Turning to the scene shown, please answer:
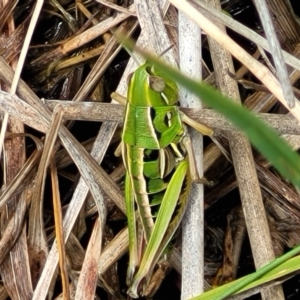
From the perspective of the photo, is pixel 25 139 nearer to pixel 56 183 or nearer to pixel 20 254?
pixel 56 183

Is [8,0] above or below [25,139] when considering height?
above

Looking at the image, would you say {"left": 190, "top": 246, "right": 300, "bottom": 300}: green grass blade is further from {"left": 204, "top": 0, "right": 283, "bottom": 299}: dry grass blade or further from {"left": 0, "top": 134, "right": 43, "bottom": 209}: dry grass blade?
{"left": 0, "top": 134, "right": 43, "bottom": 209}: dry grass blade

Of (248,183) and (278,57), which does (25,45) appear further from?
(278,57)

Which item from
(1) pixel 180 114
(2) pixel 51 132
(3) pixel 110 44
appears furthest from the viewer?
(3) pixel 110 44

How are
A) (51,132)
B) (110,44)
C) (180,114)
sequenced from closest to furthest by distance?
(180,114)
(51,132)
(110,44)

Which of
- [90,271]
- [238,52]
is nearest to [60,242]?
[90,271]

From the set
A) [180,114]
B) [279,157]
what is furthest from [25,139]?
[279,157]

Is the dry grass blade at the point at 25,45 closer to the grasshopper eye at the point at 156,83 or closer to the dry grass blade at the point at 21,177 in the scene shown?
the dry grass blade at the point at 21,177

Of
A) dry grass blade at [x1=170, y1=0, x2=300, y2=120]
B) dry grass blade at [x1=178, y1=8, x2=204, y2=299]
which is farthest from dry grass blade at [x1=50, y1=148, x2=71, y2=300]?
dry grass blade at [x1=170, y1=0, x2=300, y2=120]
